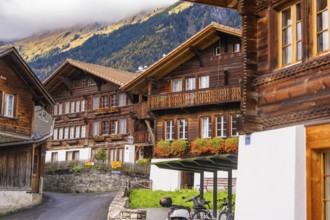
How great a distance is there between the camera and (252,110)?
13078 millimetres

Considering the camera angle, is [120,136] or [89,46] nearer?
[120,136]

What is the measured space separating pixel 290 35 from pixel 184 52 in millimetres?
24408

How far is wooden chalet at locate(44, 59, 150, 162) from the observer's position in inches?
1864

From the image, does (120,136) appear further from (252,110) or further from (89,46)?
(89,46)

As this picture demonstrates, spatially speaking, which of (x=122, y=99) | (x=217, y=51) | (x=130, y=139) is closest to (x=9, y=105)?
(x=217, y=51)

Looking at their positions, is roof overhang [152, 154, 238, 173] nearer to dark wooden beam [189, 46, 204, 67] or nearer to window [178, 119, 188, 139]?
window [178, 119, 188, 139]

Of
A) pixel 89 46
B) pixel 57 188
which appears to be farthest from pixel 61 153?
pixel 89 46

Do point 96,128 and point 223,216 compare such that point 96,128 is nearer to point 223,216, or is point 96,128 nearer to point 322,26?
point 223,216

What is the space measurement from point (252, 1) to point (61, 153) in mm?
41063

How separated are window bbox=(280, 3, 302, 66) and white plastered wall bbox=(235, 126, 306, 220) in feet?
5.07

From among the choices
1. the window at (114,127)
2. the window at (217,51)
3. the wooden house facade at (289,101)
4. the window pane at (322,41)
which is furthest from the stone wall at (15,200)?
the window pane at (322,41)

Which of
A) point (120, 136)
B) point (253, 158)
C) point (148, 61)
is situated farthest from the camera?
point (148, 61)

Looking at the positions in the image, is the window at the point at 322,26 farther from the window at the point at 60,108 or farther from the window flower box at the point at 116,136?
the window at the point at 60,108

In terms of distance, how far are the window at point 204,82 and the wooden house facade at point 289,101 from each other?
918 inches
